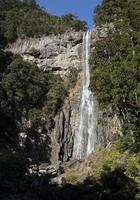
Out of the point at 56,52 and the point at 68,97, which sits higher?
the point at 56,52

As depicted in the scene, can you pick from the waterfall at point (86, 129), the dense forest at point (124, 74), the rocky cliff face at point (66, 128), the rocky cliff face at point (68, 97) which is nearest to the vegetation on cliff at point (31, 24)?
the rocky cliff face at point (68, 97)

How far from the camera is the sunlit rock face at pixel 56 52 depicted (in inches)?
2263

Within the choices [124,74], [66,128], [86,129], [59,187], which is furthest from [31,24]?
[59,187]

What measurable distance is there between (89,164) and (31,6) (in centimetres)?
5291

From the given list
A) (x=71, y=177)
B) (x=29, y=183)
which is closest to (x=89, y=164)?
(x=71, y=177)

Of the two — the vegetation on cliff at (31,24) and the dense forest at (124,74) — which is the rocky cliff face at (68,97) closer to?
the vegetation on cliff at (31,24)

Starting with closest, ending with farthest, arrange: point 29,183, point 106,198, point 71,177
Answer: point 29,183 → point 106,198 → point 71,177

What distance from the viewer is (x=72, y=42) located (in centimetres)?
5791

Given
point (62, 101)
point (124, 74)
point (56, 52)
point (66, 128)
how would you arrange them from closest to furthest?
point (124, 74)
point (66, 128)
point (62, 101)
point (56, 52)

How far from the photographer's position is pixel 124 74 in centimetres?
3262

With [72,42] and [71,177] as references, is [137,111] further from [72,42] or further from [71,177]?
[72,42]

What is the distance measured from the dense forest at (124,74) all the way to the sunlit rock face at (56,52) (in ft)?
59.1

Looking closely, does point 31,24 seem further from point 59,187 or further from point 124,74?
point 59,187

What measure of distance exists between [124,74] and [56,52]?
26850mm
